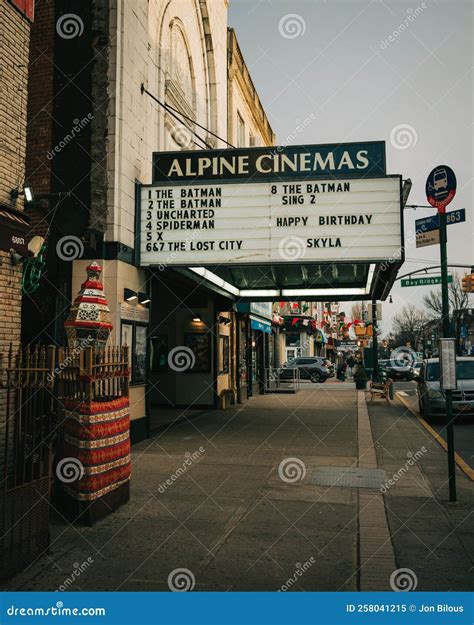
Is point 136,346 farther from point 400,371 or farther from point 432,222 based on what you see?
point 400,371

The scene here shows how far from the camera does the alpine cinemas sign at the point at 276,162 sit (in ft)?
36.2

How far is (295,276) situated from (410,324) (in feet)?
335

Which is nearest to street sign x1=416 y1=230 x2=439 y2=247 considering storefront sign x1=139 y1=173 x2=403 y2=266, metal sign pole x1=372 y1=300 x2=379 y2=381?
storefront sign x1=139 y1=173 x2=403 y2=266

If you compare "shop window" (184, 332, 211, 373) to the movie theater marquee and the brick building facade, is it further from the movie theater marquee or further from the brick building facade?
the brick building facade

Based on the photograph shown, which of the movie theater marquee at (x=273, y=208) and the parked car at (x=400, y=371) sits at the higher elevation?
the movie theater marquee at (x=273, y=208)

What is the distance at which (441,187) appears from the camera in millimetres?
7836

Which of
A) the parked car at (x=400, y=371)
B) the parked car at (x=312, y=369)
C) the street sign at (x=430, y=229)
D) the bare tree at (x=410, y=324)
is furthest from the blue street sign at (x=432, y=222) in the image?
the bare tree at (x=410, y=324)

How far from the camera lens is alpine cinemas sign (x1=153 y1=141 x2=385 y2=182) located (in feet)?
36.2

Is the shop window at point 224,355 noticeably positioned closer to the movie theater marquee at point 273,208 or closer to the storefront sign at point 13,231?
the movie theater marquee at point 273,208

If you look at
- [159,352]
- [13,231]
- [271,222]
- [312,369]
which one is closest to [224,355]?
[159,352]

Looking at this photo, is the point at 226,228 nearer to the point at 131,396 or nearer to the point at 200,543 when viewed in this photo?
the point at 131,396

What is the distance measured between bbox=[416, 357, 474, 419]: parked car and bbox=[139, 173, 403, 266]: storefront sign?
201 inches

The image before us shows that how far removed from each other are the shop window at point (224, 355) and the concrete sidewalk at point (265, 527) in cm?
695

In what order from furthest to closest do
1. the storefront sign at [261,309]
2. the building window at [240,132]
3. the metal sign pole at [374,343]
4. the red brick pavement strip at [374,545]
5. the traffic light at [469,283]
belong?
the traffic light at [469,283]
the metal sign pole at [374,343]
the building window at [240,132]
the storefront sign at [261,309]
the red brick pavement strip at [374,545]
